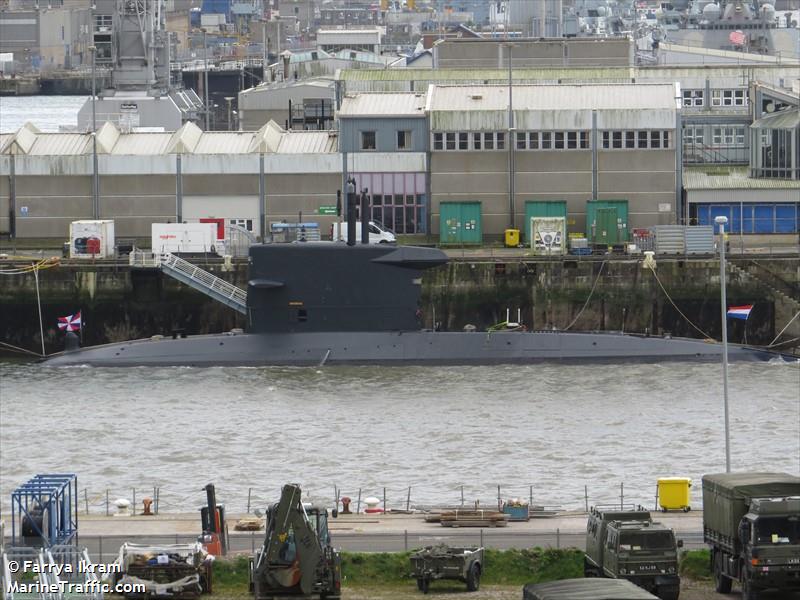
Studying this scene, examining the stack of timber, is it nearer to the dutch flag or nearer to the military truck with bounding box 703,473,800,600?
the military truck with bounding box 703,473,800,600

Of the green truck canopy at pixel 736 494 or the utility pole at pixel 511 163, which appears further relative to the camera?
the utility pole at pixel 511 163

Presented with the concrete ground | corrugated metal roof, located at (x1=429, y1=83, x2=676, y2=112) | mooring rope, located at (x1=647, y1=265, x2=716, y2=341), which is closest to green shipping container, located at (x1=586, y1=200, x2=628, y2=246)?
corrugated metal roof, located at (x1=429, y1=83, x2=676, y2=112)

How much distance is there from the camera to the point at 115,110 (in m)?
87.5

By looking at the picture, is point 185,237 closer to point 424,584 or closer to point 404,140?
point 404,140

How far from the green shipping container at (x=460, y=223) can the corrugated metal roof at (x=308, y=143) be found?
457cm

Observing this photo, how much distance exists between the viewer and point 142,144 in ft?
218

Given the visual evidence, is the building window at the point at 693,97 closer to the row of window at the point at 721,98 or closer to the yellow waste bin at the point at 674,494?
the row of window at the point at 721,98

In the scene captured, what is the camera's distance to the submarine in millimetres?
50281

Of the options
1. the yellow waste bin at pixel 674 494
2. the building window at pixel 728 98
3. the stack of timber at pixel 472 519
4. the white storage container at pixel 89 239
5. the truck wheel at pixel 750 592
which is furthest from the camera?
the building window at pixel 728 98

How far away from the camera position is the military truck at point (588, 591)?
2300 cm

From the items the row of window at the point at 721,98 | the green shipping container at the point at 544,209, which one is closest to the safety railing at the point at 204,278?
the green shipping container at the point at 544,209

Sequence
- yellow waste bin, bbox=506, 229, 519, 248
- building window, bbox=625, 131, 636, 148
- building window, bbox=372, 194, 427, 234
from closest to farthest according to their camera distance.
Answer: yellow waste bin, bbox=506, 229, 519, 248
building window, bbox=625, 131, 636, 148
building window, bbox=372, 194, 427, 234

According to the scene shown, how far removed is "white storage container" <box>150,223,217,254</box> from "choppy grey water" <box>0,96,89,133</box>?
217 feet

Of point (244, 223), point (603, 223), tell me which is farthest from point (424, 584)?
Answer: point (244, 223)
